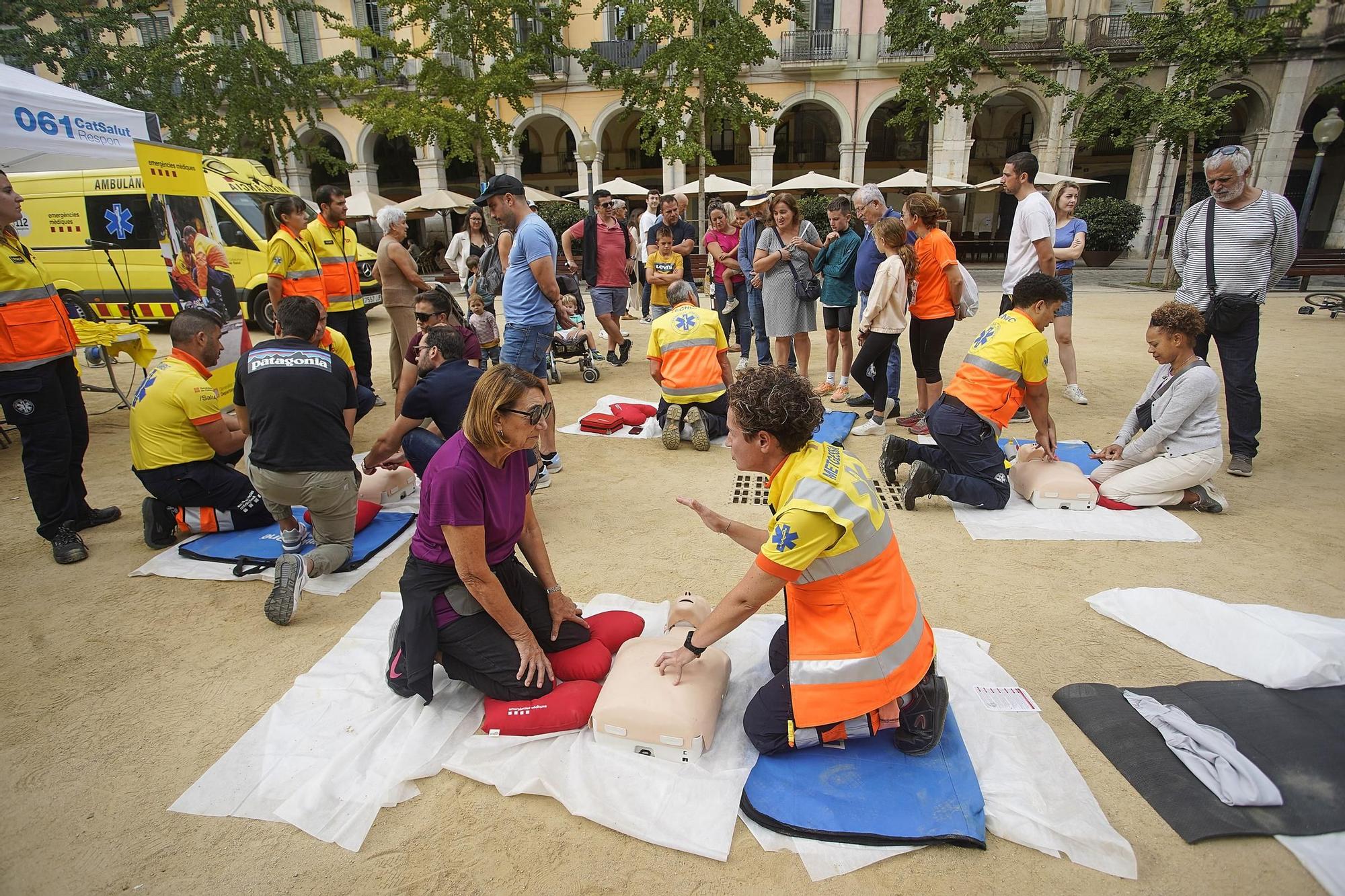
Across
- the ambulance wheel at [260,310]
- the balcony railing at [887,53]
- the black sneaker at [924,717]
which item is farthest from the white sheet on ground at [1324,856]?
the balcony railing at [887,53]

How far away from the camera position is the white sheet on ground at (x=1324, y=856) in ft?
6.26

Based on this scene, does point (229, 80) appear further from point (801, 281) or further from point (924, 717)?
point (924, 717)

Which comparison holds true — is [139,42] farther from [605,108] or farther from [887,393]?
[887,393]

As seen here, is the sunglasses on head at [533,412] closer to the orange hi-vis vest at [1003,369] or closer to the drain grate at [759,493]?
the drain grate at [759,493]

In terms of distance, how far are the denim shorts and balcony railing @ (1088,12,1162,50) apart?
19644 millimetres

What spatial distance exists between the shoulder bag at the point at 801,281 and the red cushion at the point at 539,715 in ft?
15.4

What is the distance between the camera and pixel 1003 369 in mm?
4109

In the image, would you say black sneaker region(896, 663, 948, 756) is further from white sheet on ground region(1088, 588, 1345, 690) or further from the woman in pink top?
the woman in pink top

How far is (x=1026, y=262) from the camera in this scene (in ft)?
18.4

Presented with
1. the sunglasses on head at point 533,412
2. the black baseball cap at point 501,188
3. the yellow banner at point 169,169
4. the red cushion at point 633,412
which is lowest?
the red cushion at point 633,412

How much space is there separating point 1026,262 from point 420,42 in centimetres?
2326

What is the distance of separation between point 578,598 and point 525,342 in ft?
6.88

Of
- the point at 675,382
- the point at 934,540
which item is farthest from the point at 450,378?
the point at 934,540

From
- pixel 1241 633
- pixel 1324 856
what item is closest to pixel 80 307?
pixel 1241 633
